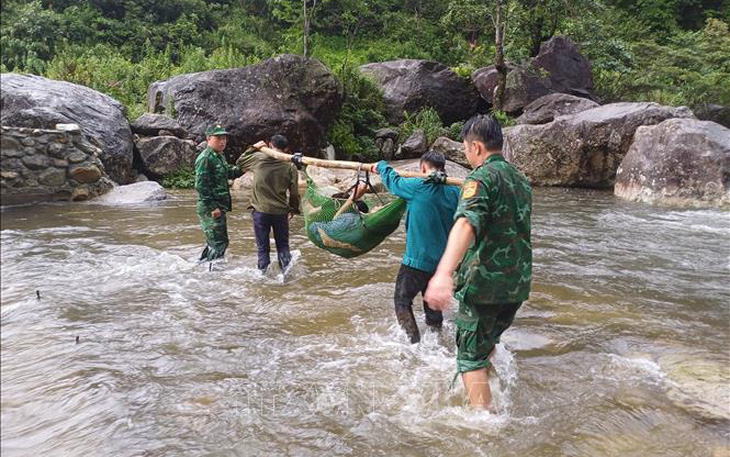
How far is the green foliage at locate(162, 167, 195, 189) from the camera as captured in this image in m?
11.8

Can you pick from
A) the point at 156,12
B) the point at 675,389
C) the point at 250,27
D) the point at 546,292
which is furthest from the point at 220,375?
the point at 250,27

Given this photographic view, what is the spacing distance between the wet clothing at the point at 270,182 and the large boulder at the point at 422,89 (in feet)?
41.1

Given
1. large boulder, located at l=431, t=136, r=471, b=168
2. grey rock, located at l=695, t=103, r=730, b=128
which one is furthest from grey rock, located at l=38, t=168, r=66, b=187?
grey rock, located at l=695, t=103, r=730, b=128

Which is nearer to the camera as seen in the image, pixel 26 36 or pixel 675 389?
pixel 26 36

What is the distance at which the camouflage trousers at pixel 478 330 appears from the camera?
2.87m

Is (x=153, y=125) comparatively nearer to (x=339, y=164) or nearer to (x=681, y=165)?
(x=339, y=164)

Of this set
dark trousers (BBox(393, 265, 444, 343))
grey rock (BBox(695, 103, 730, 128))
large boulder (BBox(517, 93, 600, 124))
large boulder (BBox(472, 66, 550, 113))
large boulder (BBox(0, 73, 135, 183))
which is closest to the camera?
dark trousers (BBox(393, 265, 444, 343))

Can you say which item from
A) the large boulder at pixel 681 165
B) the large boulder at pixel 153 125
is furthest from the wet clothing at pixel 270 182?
the large boulder at pixel 681 165

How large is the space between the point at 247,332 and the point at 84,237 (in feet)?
5.50

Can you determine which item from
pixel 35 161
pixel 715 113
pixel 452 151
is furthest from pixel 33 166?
pixel 715 113

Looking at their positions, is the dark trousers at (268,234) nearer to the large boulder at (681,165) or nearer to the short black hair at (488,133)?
the short black hair at (488,133)

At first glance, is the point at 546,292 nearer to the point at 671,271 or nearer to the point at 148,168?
the point at 671,271

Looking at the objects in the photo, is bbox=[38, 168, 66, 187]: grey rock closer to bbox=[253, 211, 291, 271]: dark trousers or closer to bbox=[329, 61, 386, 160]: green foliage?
bbox=[253, 211, 291, 271]: dark trousers

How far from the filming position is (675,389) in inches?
132
